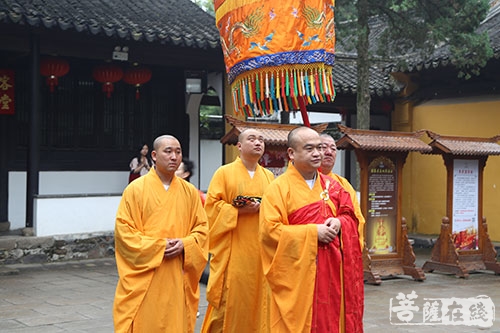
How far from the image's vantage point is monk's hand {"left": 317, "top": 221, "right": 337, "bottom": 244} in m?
4.23

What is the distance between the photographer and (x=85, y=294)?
785cm

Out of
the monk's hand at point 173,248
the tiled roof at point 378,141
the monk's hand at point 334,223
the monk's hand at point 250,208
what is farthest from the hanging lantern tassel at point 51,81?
the monk's hand at point 334,223

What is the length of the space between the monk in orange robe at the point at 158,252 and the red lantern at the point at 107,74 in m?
7.04

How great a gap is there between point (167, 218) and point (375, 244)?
505 centimetres

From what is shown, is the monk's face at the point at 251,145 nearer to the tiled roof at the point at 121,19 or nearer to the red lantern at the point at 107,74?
the tiled roof at the point at 121,19

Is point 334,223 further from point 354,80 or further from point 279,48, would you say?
point 354,80

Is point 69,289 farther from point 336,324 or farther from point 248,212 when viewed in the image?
point 336,324

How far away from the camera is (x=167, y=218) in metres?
4.58

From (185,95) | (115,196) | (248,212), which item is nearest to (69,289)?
(115,196)

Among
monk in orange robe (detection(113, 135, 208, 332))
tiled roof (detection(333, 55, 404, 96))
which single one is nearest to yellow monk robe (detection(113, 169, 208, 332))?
monk in orange robe (detection(113, 135, 208, 332))

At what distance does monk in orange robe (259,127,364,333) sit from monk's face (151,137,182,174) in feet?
2.22

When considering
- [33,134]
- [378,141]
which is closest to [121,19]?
[33,134]

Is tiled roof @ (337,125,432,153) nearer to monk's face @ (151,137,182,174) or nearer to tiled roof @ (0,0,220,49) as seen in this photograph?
tiled roof @ (0,0,220,49)

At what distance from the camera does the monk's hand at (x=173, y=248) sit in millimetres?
4520
